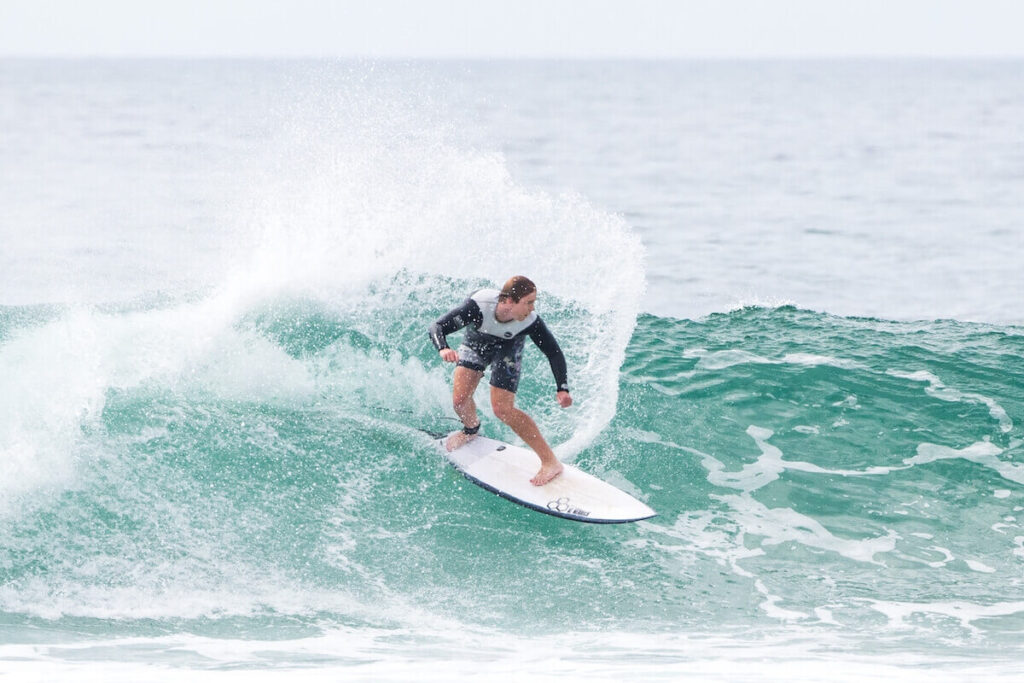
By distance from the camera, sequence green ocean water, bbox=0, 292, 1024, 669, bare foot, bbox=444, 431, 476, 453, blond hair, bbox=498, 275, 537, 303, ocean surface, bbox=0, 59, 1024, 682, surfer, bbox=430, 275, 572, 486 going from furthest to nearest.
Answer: bare foot, bbox=444, 431, 476, 453 < surfer, bbox=430, 275, 572, 486 < blond hair, bbox=498, 275, 537, 303 < green ocean water, bbox=0, 292, 1024, 669 < ocean surface, bbox=0, 59, 1024, 682

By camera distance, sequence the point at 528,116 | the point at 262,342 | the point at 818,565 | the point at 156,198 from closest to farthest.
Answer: the point at 818,565 → the point at 262,342 → the point at 156,198 → the point at 528,116

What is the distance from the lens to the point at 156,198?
3048 centimetres

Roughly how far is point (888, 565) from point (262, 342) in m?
6.33

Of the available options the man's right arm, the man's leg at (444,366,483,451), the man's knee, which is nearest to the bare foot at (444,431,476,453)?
the man's leg at (444,366,483,451)

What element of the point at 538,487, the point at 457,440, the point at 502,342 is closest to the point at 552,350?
the point at 502,342

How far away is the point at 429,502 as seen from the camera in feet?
29.8

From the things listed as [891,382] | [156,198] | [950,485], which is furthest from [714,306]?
[156,198]

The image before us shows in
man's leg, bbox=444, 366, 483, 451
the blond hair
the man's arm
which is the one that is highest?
the blond hair

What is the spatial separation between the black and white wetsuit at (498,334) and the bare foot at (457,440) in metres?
1.00

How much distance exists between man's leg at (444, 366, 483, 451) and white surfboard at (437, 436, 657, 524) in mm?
76

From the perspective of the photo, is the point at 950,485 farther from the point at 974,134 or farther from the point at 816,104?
the point at 816,104

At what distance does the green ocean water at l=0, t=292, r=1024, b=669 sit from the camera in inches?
304

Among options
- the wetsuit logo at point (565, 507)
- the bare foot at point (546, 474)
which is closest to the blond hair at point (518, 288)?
the bare foot at point (546, 474)

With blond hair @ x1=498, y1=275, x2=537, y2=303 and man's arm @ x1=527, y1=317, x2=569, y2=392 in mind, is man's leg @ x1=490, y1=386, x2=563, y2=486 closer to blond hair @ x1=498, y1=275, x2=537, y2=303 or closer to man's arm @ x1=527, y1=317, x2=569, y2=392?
man's arm @ x1=527, y1=317, x2=569, y2=392
